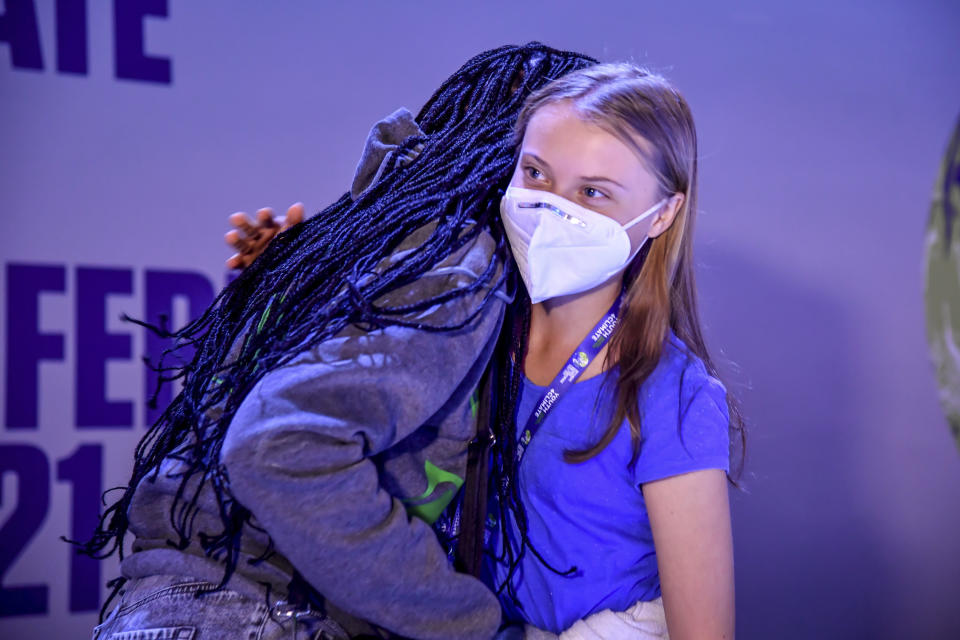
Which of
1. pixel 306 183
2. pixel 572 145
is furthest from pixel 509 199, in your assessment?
pixel 306 183

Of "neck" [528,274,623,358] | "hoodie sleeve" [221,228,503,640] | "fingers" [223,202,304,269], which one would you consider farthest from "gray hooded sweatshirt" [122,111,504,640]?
"fingers" [223,202,304,269]

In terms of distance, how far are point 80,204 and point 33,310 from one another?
0.27 m

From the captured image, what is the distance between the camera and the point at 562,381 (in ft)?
3.60

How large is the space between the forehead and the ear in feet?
0.39

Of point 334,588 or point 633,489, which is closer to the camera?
point 334,588

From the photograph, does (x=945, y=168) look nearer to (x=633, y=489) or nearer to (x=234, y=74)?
(x=633, y=489)

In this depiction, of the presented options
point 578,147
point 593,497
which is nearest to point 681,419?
point 593,497

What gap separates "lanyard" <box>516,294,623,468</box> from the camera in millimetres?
1099

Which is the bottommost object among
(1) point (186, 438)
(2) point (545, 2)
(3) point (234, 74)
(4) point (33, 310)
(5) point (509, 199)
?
(4) point (33, 310)

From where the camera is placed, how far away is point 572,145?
1008 mm

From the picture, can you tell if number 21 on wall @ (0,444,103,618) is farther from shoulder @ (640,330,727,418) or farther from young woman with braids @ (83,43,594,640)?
shoulder @ (640,330,727,418)

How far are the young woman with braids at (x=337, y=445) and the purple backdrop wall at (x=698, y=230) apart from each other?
93 cm

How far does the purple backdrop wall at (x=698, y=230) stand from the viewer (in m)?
1.79

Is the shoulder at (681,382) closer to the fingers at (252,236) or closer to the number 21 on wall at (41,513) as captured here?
the fingers at (252,236)
